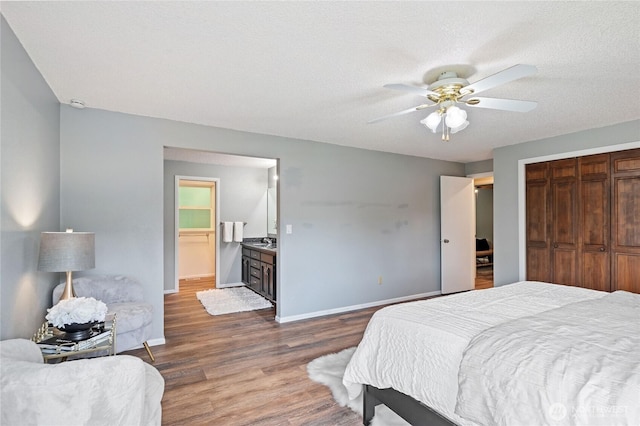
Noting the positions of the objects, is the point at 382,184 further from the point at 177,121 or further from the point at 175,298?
the point at 175,298

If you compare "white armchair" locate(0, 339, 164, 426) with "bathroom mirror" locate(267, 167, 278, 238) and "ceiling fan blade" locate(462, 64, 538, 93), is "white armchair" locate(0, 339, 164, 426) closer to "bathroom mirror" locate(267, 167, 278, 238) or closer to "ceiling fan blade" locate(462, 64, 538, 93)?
"ceiling fan blade" locate(462, 64, 538, 93)

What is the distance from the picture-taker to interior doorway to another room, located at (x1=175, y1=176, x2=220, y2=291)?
691 cm

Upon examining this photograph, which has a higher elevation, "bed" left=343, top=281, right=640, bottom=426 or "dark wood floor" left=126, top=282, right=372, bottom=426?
"bed" left=343, top=281, right=640, bottom=426

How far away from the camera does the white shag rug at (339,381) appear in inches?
81.0

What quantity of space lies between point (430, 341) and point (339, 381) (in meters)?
1.15

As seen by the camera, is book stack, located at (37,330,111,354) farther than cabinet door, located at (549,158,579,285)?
No

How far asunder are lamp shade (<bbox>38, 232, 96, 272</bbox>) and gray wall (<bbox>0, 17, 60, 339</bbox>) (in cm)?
10

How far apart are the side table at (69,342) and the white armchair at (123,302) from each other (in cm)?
45

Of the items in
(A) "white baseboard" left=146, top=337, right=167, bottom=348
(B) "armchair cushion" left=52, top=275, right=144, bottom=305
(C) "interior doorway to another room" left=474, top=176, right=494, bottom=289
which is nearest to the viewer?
(B) "armchair cushion" left=52, top=275, right=144, bottom=305

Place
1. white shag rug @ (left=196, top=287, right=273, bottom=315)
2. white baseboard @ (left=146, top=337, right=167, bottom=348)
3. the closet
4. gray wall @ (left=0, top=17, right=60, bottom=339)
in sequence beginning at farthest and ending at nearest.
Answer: white shag rug @ (left=196, top=287, right=273, bottom=315) → the closet → white baseboard @ (left=146, top=337, right=167, bottom=348) → gray wall @ (left=0, top=17, right=60, bottom=339)

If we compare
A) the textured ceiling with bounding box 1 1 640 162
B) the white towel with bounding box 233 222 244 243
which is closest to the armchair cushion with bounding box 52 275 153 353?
the textured ceiling with bounding box 1 1 640 162

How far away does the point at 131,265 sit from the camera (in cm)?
326

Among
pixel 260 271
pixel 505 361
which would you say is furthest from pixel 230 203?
pixel 505 361

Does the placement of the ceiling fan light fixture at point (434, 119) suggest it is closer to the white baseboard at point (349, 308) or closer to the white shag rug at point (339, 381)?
the white shag rug at point (339, 381)
